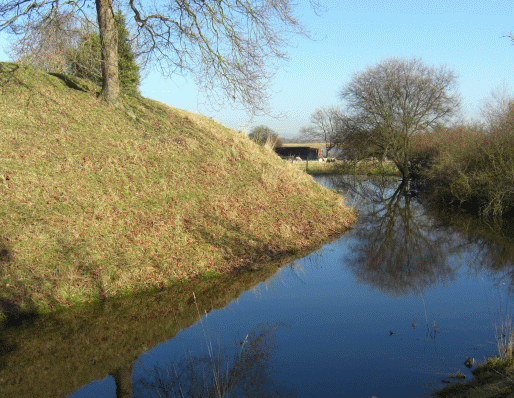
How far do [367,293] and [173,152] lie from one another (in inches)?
356

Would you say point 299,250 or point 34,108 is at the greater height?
point 34,108

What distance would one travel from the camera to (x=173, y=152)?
1520 cm

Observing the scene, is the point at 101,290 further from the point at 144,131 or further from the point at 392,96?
the point at 392,96

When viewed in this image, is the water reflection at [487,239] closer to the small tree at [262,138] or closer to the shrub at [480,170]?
the shrub at [480,170]

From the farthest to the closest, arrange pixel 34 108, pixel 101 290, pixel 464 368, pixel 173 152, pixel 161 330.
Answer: pixel 173 152 < pixel 34 108 < pixel 101 290 < pixel 161 330 < pixel 464 368

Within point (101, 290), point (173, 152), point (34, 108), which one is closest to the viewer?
point (101, 290)

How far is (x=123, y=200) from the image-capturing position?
11.1 m

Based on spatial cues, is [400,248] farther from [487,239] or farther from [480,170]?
[480,170]

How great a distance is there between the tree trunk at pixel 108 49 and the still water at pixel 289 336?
10.4m

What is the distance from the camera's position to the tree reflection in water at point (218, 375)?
5180 mm

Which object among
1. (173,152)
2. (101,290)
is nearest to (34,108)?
(173,152)

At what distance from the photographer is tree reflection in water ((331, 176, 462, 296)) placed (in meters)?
10.0

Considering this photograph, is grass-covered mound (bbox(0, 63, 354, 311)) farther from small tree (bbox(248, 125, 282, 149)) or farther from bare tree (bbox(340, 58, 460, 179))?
bare tree (bbox(340, 58, 460, 179))

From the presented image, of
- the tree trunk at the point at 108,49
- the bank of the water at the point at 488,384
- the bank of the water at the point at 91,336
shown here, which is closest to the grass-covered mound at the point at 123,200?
the bank of the water at the point at 91,336
